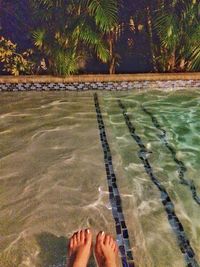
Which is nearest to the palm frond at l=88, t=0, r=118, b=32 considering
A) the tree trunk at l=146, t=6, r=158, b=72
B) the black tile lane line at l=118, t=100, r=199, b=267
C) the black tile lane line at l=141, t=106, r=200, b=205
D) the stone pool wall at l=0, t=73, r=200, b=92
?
the tree trunk at l=146, t=6, r=158, b=72

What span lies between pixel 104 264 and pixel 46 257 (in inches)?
18.4

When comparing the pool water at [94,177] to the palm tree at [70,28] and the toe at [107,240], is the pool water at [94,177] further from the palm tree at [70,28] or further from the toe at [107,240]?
the palm tree at [70,28]

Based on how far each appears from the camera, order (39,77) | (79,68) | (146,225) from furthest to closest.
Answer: (79,68) → (39,77) → (146,225)

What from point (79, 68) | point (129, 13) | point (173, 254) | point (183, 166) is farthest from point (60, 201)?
point (129, 13)

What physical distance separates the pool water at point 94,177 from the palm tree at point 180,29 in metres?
1.28

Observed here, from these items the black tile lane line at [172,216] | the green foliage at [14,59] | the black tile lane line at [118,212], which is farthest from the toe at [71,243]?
the green foliage at [14,59]

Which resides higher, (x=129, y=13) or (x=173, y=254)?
(x=129, y=13)

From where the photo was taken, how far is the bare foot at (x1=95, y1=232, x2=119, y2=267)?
8.04 ft

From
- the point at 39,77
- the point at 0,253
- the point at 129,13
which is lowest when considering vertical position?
the point at 0,253

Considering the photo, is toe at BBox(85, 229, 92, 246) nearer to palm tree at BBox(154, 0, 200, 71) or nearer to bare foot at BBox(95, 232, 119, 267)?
bare foot at BBox(95, 232, 119, 267)

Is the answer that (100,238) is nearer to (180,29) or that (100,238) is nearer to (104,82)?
(104,82)

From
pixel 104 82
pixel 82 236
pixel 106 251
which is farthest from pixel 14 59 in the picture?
pixel 106 251

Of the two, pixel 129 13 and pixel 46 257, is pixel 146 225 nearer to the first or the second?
pixel 46 257

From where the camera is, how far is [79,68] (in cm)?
726
